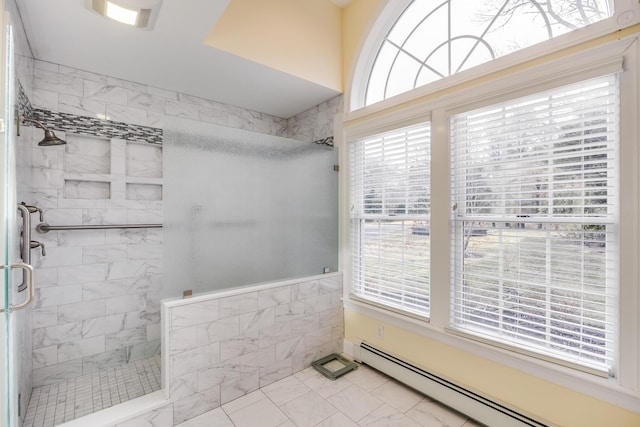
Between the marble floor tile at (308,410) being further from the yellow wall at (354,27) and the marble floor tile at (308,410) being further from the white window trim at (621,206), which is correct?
the yellow wall at (354,27)

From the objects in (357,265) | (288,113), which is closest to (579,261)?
(357,265)

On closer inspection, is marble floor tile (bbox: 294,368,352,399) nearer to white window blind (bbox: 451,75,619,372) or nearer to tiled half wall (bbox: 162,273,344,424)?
tiled half wall (bbox: 162,273,344,424)

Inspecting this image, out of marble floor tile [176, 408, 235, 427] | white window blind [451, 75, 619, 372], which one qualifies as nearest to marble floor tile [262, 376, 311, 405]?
marble floor tile [176, 408, 235, 427]

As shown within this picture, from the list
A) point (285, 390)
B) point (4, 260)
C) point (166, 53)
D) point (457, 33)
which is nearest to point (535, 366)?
point (285, 390)

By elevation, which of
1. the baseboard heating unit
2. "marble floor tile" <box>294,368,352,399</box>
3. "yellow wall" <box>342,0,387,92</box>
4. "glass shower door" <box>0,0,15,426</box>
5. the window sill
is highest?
"yellow wall" <box>342,0,387,92</box>

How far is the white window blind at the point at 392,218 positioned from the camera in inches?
83.7

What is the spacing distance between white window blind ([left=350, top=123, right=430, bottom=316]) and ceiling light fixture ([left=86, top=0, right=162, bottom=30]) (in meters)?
1.62

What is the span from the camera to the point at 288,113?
3.22 meters

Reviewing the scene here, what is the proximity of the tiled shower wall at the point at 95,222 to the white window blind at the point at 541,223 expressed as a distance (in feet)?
4.76

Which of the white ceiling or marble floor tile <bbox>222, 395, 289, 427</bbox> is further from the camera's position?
marble floor tile <bbox>222, 395, 289, 427</bbox>

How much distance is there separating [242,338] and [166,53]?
2.01 meters

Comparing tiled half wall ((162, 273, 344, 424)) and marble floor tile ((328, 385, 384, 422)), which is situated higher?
tiled half wall ((162, 273, 344, 424))

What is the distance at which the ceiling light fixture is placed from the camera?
4.86 ft

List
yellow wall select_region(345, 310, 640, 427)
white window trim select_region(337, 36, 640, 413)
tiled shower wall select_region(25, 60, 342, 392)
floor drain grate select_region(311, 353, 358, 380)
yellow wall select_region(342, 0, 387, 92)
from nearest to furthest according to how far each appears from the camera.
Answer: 1. white window trim select_region(337, 36, 640, 413)
2. yellow wall select_region(345, 310, 640, 427)
3. tiled shower wall select_region(25, 60, 342, 392)
4. floor drain grate select_region(311, 353, 358, 380)
5. yellow wall select_region(342, 0, 387, 92)
